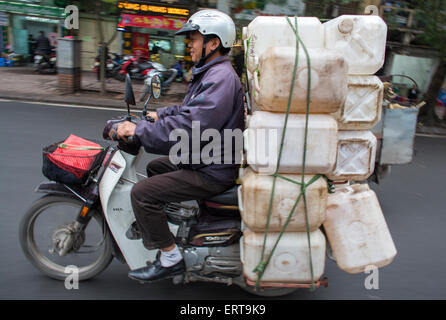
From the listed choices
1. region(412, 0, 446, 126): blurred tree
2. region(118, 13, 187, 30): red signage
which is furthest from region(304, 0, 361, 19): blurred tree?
region(118, 13, 187, 30): red signage

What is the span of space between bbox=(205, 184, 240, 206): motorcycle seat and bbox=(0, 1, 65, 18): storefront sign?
50.0 ft

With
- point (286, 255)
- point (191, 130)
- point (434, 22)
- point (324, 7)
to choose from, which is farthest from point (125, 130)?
point (434, 22)

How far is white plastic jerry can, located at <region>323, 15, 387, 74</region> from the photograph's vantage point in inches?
85.3

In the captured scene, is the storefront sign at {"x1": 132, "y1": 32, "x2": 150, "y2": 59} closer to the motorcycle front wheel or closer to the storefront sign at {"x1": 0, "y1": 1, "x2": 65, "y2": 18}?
the storefront sign at {"x1": 0, "y1": 1, "x2": 65, "y2": 18}

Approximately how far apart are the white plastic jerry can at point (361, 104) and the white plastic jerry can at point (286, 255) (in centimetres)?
64

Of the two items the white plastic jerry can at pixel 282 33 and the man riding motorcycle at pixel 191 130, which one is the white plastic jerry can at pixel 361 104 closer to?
the white plastic jerry can at pixel 282 33

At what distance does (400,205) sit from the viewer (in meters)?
4.62

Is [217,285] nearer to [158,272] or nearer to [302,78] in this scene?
[158,272]

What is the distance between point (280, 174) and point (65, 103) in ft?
25.3

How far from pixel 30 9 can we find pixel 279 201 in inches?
651

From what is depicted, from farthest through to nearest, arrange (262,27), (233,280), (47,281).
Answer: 1. (47,281)
2. (233,280)
3. (262,27)

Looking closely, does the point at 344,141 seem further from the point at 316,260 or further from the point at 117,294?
the point at 117,294

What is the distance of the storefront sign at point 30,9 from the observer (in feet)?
50.6

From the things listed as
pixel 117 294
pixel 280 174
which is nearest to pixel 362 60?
pixel 280 174
